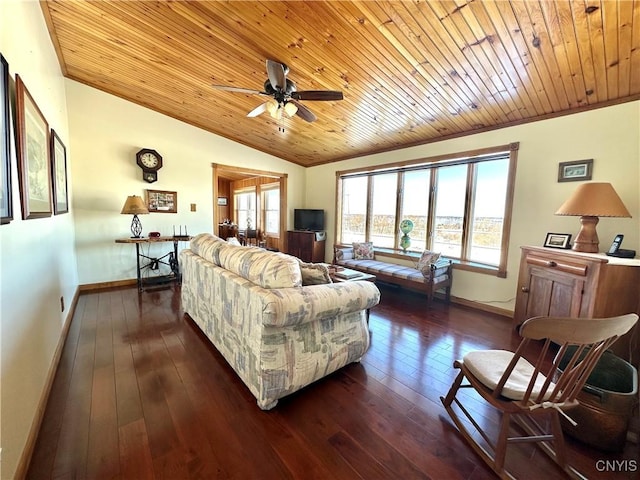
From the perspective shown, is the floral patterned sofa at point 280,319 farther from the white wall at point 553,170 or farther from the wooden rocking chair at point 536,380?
the white wall at point 553,170

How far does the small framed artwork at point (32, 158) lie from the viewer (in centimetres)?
137

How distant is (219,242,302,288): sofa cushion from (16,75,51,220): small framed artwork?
1.21 m

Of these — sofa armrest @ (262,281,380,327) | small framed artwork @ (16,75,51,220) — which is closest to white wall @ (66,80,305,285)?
small framed artwork @ (16,75,51,220)

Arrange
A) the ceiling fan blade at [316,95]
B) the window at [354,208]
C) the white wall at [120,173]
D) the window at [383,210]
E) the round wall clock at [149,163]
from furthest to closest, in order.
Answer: the window at [354,208], the window at [383,210], the round wall clock at [149,163], the white wall at [120,173], the ceiling fan blade at [316,95]

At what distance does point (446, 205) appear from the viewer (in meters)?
3.93

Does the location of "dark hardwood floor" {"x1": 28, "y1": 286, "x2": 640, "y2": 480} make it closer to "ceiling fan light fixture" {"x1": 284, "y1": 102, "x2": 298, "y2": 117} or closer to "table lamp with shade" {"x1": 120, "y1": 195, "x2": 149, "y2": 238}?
"table lamp with shade" {"x1": 120, "y1": 195, "x2": 149, "y2": 238}

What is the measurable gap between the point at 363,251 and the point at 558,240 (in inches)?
103

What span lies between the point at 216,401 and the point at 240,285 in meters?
0.76

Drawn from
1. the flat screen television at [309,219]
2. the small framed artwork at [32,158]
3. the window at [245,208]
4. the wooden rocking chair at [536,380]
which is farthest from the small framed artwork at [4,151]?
the window at [245,208]

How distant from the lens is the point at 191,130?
15.1ft

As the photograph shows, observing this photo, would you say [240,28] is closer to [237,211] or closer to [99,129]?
[99,129]

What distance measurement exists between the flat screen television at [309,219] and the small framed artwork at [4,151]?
190 inches

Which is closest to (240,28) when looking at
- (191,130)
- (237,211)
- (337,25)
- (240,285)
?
Result: (337,25)

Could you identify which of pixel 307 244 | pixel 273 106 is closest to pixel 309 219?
pixel 307 244
